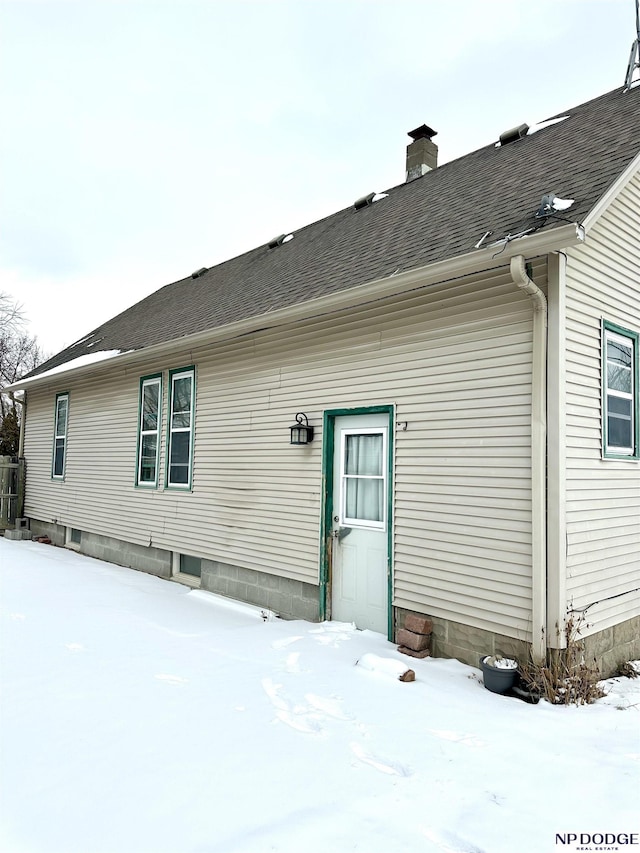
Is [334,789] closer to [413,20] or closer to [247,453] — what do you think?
[247,453]

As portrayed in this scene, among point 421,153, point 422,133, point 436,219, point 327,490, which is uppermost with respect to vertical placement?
point 422,133

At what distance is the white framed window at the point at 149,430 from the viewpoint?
9.14m

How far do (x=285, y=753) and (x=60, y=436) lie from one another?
35.0 feet

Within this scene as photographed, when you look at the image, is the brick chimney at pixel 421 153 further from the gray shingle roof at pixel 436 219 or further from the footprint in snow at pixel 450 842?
the footprint in snow at pixel 450 842

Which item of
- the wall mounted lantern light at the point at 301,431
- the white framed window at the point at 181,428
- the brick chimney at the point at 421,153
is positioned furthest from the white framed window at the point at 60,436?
the brick chimney at the point at 421,153

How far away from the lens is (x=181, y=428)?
8.61 meters

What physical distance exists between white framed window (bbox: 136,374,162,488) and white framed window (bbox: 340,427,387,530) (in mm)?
4082

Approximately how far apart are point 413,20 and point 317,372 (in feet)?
28.1

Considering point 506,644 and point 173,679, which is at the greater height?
point 506,644

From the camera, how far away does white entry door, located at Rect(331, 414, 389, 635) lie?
18.7 feet

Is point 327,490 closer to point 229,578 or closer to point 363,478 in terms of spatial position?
point 363,478

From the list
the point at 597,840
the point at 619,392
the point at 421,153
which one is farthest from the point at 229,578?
the point at 421,153

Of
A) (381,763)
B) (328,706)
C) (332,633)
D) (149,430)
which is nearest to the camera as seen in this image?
(381,763)

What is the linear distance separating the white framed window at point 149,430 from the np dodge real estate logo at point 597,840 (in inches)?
298
